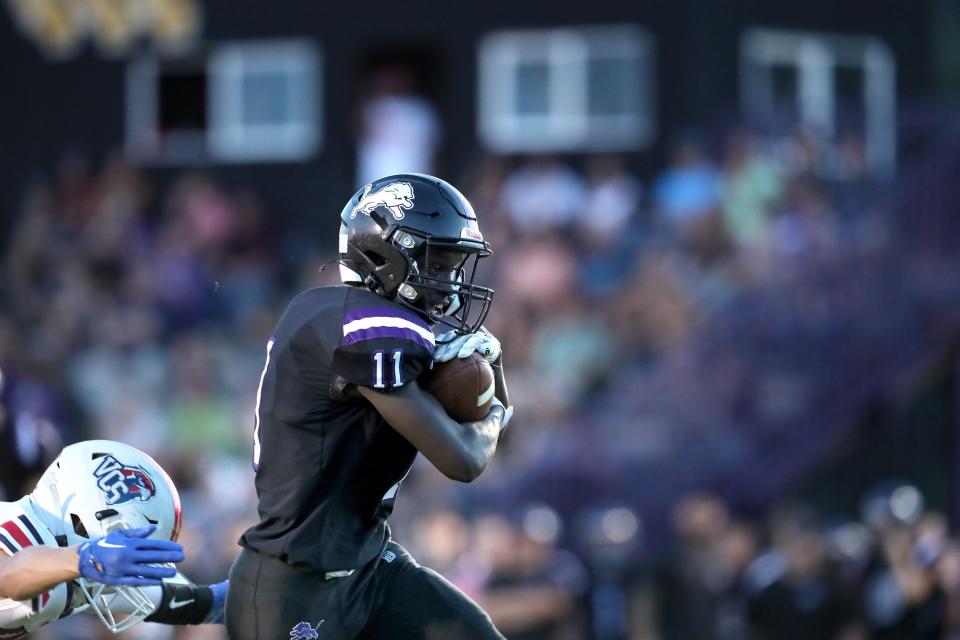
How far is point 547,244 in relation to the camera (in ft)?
40.6

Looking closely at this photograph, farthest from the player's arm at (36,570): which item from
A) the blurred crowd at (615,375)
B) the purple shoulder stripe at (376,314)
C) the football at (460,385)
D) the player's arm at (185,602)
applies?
the blurred crowd at (615,375)

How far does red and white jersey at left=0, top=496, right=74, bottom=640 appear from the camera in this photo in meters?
4.73

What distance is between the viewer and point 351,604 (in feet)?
15.6

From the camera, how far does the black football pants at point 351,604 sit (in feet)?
15.3

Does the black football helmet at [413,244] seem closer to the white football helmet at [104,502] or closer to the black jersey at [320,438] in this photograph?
the black jersey at [320,438]

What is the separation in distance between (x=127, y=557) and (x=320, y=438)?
1.97 feet

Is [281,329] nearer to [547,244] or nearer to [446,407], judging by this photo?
[446,407]

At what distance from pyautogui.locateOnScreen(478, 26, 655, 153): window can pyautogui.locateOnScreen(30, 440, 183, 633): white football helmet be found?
10.0m

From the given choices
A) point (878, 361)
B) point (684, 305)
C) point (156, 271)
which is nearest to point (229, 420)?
point (156, 271)

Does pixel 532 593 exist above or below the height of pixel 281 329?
below

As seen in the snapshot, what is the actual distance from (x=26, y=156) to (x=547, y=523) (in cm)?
762

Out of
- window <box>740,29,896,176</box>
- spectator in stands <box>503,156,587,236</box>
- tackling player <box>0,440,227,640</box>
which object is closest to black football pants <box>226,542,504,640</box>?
tackling player <box>0,440,227,640</box>

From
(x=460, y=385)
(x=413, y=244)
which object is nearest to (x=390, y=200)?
(x=413, y=244)

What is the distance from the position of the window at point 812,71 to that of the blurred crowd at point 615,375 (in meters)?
1.19
